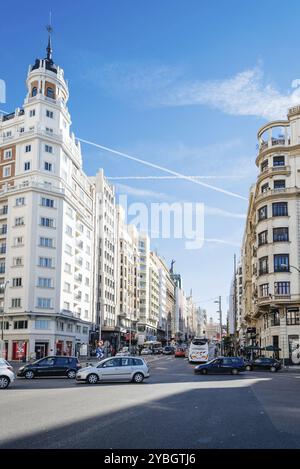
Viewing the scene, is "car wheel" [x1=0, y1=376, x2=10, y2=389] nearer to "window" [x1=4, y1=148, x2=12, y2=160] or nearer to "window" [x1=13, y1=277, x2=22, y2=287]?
"window" [x1=13, y1=277, x2=22, y2=287]

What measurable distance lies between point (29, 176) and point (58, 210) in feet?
19.6

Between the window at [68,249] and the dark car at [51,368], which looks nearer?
the dark car at [51,368]

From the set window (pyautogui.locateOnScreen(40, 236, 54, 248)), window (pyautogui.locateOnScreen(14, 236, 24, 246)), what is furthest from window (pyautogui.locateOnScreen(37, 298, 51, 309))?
window (pyautogui.locateOnScreen(14, 236, 24, 246))

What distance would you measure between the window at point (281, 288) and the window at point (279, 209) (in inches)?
301

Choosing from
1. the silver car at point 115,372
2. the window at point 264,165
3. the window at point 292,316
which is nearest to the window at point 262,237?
the window at point 264,165

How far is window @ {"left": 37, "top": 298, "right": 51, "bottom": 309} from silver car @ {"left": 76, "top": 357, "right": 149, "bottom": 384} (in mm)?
41509

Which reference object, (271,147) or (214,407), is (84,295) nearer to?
(271,147)

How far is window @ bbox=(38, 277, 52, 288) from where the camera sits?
6925cm

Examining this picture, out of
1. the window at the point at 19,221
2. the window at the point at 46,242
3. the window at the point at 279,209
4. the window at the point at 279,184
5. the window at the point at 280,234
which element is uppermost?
the window at the point at 279,184

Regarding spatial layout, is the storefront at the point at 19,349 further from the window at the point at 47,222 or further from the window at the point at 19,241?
the window at the point at 47,222

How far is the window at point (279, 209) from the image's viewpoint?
2298 inches

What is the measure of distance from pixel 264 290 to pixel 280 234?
6481 millimetres

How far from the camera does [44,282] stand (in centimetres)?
6975

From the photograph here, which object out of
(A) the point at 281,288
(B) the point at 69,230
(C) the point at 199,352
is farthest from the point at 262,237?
(B) the point at 69,230
